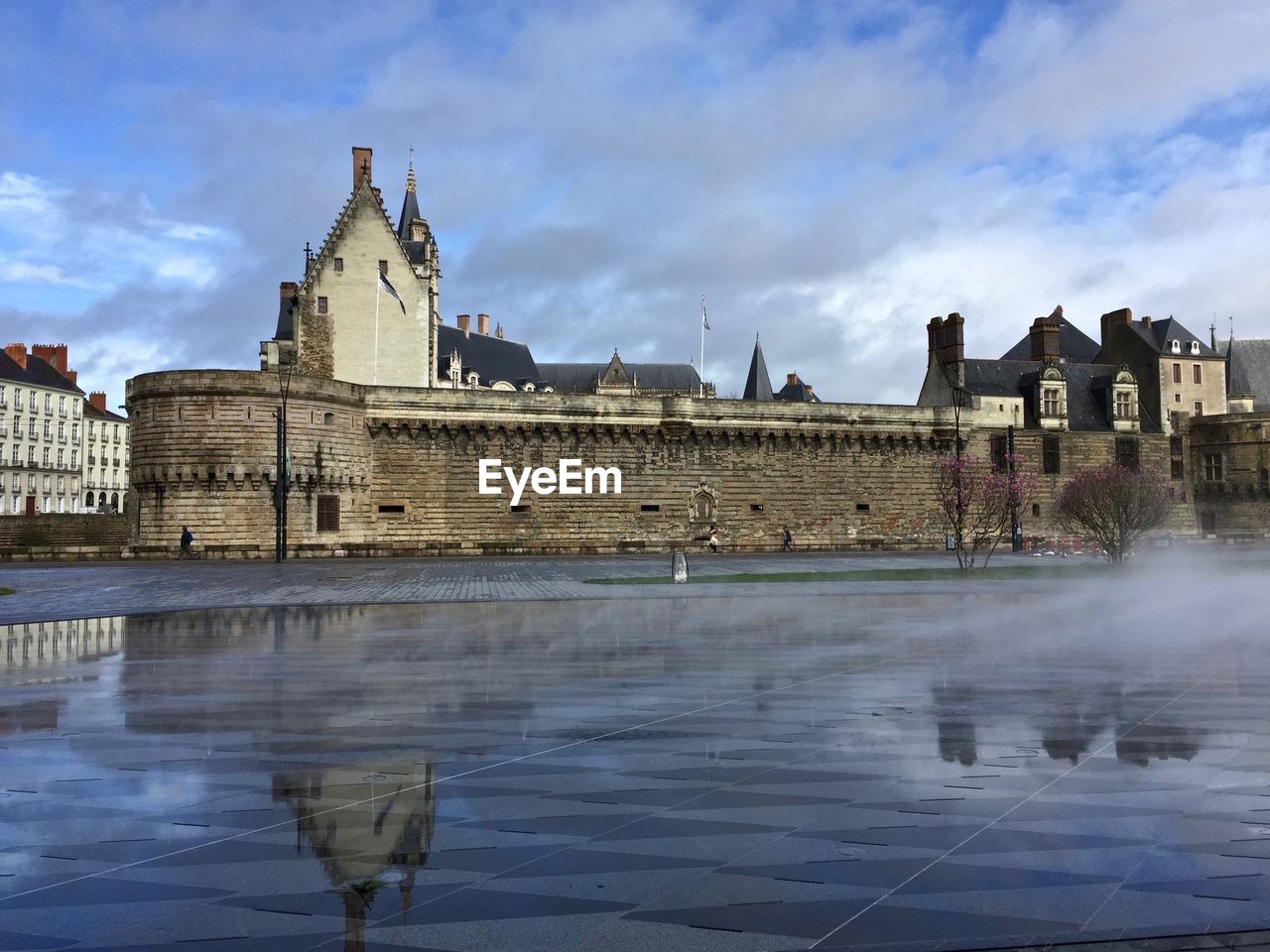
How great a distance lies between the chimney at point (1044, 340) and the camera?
61.3 m

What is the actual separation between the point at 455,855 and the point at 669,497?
44521mm

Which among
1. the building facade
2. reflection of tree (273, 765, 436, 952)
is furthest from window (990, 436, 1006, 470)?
the building facade

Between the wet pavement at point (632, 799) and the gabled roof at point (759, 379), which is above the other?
the gabled roof at point (759, 379)

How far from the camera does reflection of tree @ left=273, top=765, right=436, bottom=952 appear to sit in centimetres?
428

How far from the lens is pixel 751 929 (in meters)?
3.85

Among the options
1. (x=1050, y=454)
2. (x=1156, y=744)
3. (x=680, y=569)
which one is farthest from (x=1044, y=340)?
(x=1156, y=744)

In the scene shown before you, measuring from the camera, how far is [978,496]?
157 ft

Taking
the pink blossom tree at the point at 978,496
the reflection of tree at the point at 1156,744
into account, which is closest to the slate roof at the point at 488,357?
the pink blossom tree at the point at 978,496

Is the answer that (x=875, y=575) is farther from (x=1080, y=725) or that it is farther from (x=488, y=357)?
(x=488, y=357)

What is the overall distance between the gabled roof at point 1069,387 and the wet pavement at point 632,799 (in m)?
48.9

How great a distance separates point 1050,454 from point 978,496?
38.4 feet

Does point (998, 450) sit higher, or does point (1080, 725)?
point (998, 450)

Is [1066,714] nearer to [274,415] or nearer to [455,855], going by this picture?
[455,855]

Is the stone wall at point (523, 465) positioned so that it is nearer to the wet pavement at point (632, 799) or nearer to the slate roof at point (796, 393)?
the wet pavement at point (632, 799)
